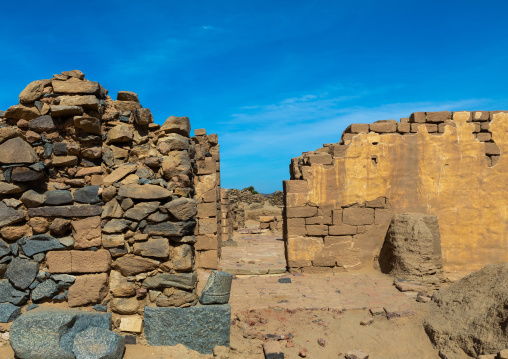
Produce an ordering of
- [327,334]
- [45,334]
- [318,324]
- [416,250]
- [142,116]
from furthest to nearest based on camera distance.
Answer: [416,250], [318,324], [327,334], [142,116], [45,334]

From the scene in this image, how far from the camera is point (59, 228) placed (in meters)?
4.34

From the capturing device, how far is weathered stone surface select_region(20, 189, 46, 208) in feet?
14.2

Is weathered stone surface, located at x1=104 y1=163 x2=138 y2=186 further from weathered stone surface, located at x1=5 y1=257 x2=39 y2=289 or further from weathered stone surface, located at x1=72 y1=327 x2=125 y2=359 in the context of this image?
weathered stone surface, located at x1=72 y1=327 x2=125 y2=359

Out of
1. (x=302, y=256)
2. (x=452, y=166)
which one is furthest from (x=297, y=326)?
(x=452, y=166)

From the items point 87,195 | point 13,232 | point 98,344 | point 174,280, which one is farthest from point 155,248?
point 13,232

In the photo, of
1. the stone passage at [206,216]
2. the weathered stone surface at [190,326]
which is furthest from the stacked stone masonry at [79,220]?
the stone passage at [206,216]

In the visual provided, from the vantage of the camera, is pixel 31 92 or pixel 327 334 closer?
pixel 31 92

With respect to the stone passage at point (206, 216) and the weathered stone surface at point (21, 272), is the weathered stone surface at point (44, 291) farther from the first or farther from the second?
the stone passage at point (206, 216)

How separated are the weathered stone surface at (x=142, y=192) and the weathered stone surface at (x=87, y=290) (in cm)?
95

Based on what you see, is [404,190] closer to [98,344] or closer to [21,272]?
[98,344]

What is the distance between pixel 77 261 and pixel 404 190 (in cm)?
669

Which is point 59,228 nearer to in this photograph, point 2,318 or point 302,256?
point 2,318

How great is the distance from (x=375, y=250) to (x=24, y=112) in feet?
22.8

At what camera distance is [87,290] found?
4.30m
